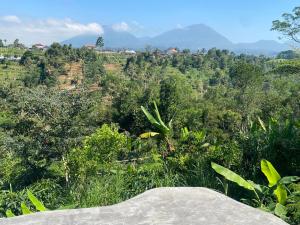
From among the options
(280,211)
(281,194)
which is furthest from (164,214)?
(281,194)

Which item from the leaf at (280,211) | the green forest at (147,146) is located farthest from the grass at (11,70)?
the leaf at (280,211)

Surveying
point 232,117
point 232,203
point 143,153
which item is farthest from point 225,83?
point 232,203

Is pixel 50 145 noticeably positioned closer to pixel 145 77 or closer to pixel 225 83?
pixel 145 77

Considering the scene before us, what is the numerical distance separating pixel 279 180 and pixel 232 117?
23.1m

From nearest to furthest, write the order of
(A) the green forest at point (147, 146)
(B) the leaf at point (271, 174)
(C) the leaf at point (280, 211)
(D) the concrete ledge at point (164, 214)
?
(D) the concrete ledge at point (164, 214), (C) the leaf at point (280, 211), (B) the leaf at point (271, 174), (A) the green forest at point (147, 146)

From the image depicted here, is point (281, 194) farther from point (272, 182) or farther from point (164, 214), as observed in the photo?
point (164, 214)

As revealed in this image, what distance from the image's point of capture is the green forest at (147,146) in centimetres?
685

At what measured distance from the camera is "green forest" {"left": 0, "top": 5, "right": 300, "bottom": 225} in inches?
270

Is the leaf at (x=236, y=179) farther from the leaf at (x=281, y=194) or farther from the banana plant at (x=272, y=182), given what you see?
the leaf at (x=281, y=194)

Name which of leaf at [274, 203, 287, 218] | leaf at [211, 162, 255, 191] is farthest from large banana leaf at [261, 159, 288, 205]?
leaf at [274, 203, 287, 218]

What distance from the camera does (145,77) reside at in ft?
179

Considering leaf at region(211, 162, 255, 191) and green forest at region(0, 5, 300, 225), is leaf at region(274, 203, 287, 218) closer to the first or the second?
green forest at region(0, 5, 300, 225)

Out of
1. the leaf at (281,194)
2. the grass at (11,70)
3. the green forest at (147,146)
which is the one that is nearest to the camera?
the leaf at (281,194)

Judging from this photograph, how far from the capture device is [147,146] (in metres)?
20.5
